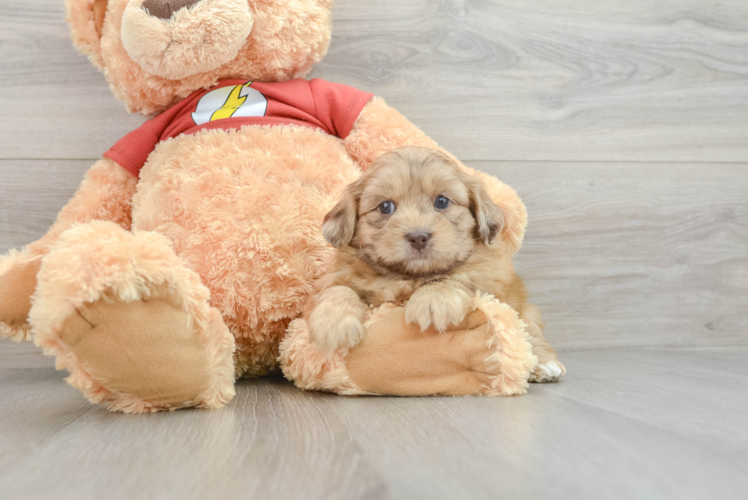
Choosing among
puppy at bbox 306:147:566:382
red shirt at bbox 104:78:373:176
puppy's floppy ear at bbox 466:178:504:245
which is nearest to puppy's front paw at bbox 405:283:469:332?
puppy at bbox 306:147:566:382

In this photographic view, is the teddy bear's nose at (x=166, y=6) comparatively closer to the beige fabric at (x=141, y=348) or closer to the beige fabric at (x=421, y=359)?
the beige fabric at (x=141, y=348)

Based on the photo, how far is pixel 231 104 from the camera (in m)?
1.59

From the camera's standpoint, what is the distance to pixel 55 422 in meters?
1.14

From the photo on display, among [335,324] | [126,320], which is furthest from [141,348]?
[335,324]

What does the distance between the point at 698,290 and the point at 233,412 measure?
1927 millimetres

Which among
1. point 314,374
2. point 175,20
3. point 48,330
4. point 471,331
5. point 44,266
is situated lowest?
point 314,374

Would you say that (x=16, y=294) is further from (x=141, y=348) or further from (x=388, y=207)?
(x=388, y=207)

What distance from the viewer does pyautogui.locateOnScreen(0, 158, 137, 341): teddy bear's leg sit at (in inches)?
55.3

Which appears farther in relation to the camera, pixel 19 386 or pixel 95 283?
pixel 19 386

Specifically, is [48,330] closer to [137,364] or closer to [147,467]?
[137,364]

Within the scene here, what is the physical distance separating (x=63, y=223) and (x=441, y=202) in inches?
44.3

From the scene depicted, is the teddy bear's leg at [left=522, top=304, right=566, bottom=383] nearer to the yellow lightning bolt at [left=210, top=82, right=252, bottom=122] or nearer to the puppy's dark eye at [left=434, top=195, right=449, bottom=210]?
the puppy's dark eye at [left=434, top=195, right=449, bottom=210]

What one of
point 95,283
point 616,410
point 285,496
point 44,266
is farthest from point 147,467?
point 616,410

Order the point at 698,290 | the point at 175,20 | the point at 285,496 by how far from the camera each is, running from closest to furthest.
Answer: the point at 285,496, the point at 175,20, the point at 698,290
